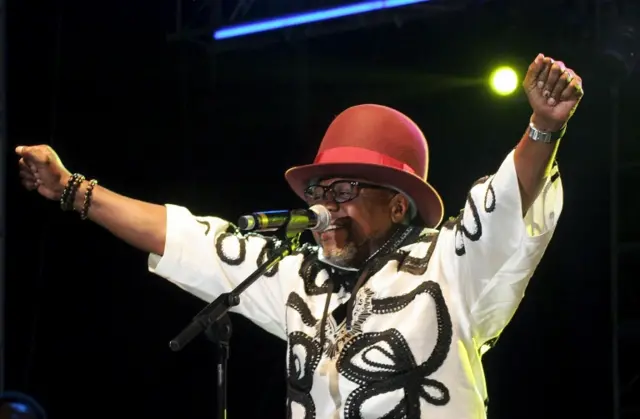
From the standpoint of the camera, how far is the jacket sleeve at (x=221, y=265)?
7.97 ft

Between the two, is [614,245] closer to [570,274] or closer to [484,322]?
[570,274]

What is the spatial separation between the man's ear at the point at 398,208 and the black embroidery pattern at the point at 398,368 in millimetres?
266

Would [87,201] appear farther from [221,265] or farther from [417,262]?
[417,262]

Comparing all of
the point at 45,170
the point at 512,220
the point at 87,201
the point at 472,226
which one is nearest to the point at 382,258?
the point at 472,226

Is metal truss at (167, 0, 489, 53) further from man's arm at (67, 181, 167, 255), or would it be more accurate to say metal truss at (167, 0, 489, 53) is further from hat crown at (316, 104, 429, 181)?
man's arm at (67, 181, 167, 255)

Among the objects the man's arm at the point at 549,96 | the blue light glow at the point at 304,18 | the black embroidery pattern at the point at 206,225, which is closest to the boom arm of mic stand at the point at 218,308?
the black embroidery pattern at the point at 206,225

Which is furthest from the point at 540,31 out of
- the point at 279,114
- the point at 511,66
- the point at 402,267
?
the point at 402,267

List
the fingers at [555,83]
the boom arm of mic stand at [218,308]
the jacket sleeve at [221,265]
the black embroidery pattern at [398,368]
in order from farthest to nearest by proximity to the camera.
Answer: the jacket sleeve at [221,265] < the black embroidery pattern at [398,368] < the boom arm of mic stand at [218,308] < the fingers at [555,83]

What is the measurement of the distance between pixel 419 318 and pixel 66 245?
2334 millimetres

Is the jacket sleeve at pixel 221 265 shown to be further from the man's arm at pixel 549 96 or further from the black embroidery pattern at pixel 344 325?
the man's arm at pixel 549 96

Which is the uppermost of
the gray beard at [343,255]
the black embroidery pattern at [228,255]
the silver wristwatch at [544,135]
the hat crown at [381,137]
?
the hat crown at [381,137]

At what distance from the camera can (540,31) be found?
3.75 meters

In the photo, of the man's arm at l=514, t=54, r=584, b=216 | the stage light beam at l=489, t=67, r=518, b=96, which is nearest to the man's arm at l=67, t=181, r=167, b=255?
the man's arm at l=514, t=54, r=584, b=216

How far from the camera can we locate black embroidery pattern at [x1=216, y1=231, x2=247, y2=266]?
8.01 feet
